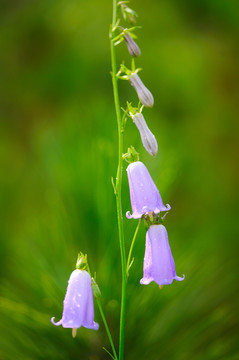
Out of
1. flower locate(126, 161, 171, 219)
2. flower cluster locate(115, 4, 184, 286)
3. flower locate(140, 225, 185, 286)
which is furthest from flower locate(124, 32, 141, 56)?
flower locate(140, 225, 185, 286)

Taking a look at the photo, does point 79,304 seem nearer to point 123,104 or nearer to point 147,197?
point 147,197

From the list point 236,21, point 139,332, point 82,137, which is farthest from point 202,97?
point 139,332

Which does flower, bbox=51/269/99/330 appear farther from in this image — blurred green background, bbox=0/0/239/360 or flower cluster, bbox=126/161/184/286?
blurred green background, bbox=0/0/239/360

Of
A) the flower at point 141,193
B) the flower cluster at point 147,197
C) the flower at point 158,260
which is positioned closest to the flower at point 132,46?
the flower cluster at point 147,197

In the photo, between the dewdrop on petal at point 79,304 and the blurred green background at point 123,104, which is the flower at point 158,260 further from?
the blurred green background at point 123,104

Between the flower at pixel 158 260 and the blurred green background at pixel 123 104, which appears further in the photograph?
the blurred green background at pixel 123 104
